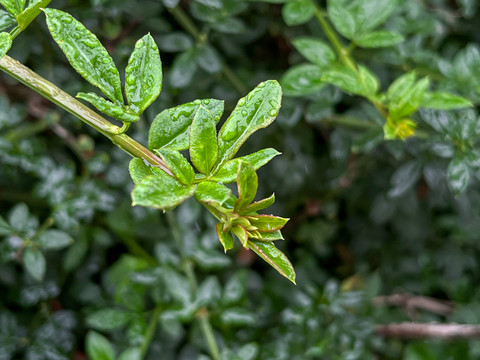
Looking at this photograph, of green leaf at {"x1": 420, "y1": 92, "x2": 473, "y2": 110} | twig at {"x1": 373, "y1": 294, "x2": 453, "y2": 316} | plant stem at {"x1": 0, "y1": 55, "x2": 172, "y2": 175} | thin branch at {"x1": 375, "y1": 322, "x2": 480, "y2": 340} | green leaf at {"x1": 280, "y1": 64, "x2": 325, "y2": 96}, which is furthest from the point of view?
twig at {"x1": 373, "y1": 294, "x2": 453, "y2": 316}

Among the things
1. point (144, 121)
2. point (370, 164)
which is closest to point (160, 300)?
point (144, 121)

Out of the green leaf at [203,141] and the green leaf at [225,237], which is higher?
the green leaf at [203,141]

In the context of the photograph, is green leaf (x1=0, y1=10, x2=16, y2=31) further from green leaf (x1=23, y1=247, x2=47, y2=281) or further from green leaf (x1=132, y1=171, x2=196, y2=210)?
green leaf (x1=23, y1=247, x2=47, y2=281)

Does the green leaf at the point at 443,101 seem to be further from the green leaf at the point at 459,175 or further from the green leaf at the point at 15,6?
the green leaf at the point at 15,6

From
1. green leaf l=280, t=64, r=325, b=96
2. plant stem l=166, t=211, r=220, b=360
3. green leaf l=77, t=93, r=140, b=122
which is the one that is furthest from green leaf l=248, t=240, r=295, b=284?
plant stem l=166, t=211, r=220, b=360

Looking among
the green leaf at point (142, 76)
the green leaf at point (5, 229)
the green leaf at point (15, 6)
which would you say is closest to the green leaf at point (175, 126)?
the green leaf at point (142, 76)

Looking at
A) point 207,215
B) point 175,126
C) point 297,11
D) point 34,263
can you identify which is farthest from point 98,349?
point 297,11
